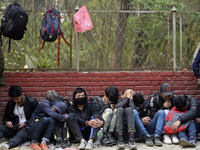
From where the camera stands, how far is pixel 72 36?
6602 mm

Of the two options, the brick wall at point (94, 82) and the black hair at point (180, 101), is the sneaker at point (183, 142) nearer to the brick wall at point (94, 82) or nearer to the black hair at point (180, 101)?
the black hair at point (180, 101)

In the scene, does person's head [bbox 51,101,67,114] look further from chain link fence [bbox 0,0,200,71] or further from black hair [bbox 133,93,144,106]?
black hair [bbox 133,93,144,106]

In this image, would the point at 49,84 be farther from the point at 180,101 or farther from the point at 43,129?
the point at 180,101

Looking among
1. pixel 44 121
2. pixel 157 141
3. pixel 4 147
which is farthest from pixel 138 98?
pixel 4 147

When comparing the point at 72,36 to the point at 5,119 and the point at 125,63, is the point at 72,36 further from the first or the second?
the point at 5,119

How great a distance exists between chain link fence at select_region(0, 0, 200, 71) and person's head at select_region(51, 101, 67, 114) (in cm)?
107

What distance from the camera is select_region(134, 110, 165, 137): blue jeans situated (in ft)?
17.8

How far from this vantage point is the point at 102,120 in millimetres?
5449

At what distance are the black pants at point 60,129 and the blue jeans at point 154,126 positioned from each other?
1350 millimetres

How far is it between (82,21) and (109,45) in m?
0.82

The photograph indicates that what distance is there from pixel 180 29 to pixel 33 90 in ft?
11.9

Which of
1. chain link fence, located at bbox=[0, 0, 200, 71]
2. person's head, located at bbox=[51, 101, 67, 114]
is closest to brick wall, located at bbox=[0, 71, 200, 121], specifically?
chain link fence, located at bbox=[0, 0, 200, 71]

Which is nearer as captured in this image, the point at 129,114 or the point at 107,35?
the point at 129,114

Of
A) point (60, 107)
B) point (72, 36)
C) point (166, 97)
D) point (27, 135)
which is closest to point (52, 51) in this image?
point (72, 36)
